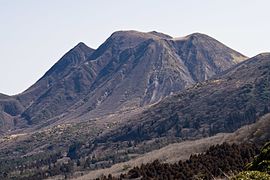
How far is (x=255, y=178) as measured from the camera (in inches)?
1276

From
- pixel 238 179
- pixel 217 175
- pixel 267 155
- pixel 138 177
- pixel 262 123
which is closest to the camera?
pixel 238 179

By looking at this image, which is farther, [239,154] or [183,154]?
[183,154]

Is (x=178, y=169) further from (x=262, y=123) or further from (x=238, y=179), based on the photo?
(x=238, y=179)

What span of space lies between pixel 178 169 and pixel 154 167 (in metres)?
12.1

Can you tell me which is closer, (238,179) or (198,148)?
(238,179)

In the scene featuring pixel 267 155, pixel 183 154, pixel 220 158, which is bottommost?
pixel 183 154

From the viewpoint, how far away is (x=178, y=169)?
85875 mm

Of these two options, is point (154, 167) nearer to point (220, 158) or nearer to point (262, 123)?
point (220, 158)

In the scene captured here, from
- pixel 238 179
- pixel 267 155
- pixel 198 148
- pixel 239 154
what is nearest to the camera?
pixel 238 179

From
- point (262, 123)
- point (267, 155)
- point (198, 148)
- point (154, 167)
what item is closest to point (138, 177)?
point (154, 167)

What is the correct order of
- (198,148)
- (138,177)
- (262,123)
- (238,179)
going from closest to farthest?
(238,179), (138,177), (262,123), (198,148)

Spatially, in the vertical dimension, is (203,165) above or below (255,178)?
below

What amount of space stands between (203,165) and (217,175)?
7829 mm

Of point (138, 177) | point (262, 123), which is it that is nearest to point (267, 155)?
point (138, 177)
